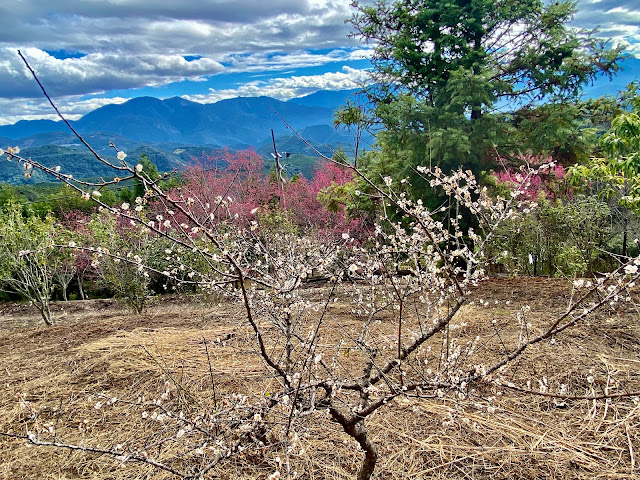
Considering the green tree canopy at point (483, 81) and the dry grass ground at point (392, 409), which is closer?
the dry grass ground at point (392, 409)

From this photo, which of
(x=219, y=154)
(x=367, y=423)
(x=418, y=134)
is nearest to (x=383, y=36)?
(x=418, y=134)

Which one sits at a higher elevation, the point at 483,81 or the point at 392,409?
the point at 483,81

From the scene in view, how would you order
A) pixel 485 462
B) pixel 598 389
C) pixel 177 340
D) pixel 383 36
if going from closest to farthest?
pixel 485 462 < pixel 598 389 < pixel 177 340 < pixel 383 36

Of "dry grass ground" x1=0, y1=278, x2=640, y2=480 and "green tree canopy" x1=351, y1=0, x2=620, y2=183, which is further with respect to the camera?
"green tree canopy" x1=351, y1=0, x2=620, y2=183

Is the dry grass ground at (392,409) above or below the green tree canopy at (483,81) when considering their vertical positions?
below

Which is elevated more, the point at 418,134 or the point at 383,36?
the point at 383,36

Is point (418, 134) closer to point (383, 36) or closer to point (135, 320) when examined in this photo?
point (383, 36)

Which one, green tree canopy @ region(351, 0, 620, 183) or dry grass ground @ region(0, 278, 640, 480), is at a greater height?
green tree canopy @ region(351, 0, 620, 183)

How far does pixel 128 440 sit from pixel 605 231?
25.1ft

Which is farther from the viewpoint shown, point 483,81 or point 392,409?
point 483,81

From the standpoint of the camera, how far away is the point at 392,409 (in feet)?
9.56

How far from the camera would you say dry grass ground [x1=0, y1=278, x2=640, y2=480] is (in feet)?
7.78

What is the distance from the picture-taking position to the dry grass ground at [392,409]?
2371 millimetres

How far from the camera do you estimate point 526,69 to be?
750cm
